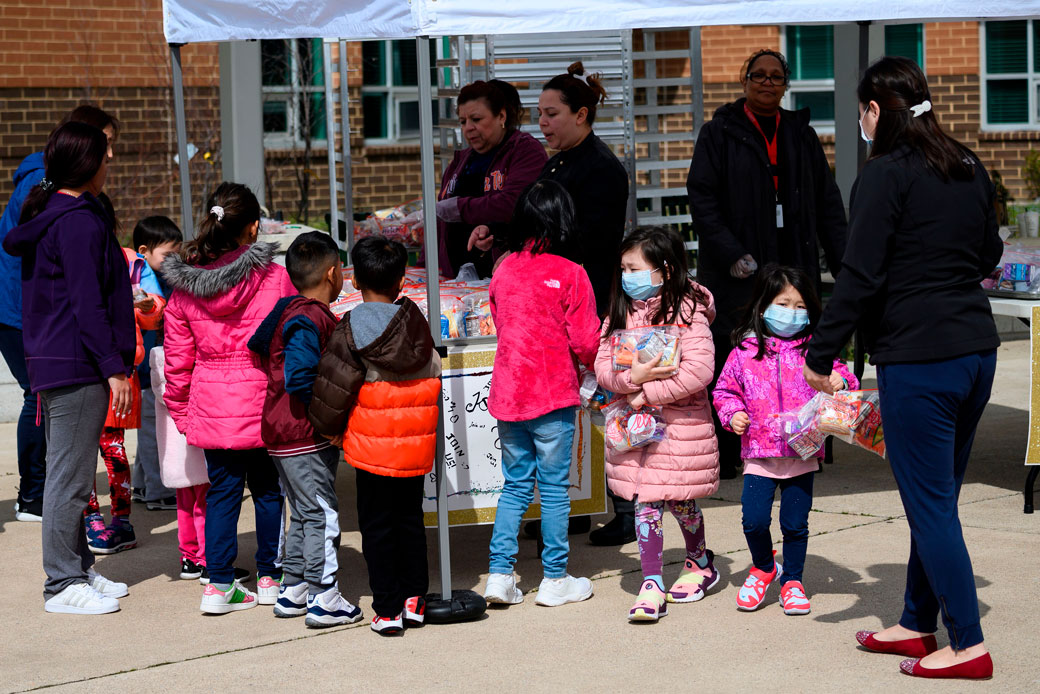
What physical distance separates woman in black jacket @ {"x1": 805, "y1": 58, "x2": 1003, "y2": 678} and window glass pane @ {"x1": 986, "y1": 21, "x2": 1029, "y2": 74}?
16.0m

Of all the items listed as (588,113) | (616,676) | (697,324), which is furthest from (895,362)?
(588,113)

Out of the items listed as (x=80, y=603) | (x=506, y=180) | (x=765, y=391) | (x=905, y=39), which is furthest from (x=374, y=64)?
(x=765, y=391)

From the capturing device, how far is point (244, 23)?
20.2ft

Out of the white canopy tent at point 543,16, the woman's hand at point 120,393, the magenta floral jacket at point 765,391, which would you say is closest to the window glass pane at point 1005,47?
the white canopy tent at point 543,16

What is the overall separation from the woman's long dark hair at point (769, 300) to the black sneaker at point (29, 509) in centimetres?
388

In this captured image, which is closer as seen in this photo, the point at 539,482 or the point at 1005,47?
the point at 539,482

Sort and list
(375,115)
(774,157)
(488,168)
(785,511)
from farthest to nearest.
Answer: (375,115)
(774,157)
(488,168)
(785,511)

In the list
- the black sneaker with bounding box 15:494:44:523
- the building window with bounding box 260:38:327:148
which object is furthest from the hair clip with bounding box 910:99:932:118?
the building window with bounding box 260:38:327:148

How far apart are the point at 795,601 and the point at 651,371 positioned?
40.3 inches

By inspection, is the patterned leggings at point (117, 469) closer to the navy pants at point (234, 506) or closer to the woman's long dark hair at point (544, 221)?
the navy pants at point (234, 506)

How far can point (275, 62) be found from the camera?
702 inches

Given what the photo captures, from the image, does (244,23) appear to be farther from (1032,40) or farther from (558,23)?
(1032,40)

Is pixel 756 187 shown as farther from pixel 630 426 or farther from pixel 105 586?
pixel 105 586

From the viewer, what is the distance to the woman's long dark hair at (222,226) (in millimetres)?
5312
